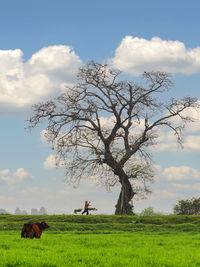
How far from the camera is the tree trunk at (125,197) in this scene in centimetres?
4316

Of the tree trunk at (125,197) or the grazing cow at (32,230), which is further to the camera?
the tree trunk at (125,197)

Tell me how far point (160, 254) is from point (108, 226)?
1527 centimetres

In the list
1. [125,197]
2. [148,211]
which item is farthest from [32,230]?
→ [148,211]

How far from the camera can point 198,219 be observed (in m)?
33.1

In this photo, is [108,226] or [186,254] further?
[108,226]

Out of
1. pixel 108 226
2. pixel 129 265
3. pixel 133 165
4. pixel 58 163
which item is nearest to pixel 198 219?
pixel 108 226

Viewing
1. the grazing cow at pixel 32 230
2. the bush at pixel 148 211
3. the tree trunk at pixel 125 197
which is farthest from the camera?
the bush at pixel 148 211

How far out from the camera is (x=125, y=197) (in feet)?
142

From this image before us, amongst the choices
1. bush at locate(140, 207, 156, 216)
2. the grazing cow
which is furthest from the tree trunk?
the grazing cow

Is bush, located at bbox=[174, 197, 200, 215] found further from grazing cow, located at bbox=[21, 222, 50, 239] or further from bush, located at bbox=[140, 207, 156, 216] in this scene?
grazing cow, located at bbox=[21, 222, 50, 239]

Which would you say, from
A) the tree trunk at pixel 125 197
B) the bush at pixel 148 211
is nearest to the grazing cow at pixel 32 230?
the tree trunk at pixel 125 197

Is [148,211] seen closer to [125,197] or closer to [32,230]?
[125,197]

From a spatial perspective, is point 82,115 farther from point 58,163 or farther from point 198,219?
point 198,219

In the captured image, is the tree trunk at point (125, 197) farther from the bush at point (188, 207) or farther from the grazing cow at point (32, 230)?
the grazing cow at point (32, 230)
